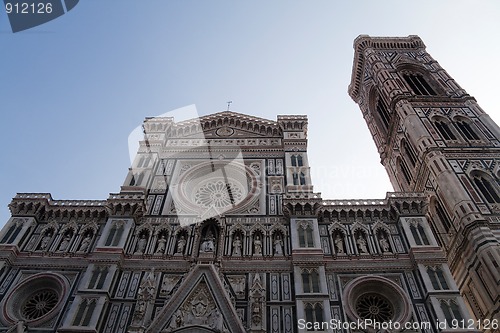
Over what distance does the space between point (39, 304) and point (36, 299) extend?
1.11 feet

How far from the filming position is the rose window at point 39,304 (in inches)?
657

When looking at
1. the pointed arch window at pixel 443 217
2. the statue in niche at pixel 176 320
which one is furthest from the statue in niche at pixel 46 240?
the pointed arch window at pixel 443 217

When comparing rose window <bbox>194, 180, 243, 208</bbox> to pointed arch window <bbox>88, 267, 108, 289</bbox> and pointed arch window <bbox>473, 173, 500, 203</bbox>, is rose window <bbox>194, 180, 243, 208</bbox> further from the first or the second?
pointed arch window <bbox>473, 173, 500, 203</bbox>

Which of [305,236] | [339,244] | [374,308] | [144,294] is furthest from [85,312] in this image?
[374,308]

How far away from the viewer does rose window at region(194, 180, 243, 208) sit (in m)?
21.8

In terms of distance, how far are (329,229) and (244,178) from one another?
19.0 feet

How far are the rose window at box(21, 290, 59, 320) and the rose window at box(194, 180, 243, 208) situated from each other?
767cm

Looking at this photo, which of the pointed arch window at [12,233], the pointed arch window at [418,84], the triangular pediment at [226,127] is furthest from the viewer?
the pointed arch window at [418,84]

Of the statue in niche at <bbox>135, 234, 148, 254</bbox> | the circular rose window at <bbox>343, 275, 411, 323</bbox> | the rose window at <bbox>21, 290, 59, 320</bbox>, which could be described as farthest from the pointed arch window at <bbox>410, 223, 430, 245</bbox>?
the rose window at <bbox>21, 290, 59, 320</bbox>

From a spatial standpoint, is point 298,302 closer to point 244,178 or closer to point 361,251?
point 361,251

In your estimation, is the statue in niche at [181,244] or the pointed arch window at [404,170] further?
the pointed arch window at [404,170]

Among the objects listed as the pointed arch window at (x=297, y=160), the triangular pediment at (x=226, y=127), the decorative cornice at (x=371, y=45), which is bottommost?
the pointed arch window at (x=297, y=160)

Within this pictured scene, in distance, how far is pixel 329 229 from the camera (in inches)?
747

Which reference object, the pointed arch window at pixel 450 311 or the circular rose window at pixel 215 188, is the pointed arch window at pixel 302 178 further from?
the pointed arch window at pixel 450 311
